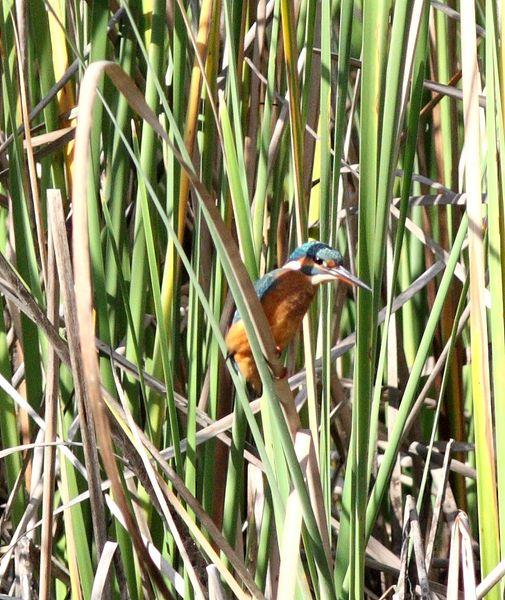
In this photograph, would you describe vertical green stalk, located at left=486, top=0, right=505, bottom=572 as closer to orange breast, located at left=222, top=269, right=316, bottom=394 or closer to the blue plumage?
the blue plumage

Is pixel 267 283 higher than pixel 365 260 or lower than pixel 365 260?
lower

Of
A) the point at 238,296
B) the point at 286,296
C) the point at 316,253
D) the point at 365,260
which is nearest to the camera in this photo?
the point at 238,296

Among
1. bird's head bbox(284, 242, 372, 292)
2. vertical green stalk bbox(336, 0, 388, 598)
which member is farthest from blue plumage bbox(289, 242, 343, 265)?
vertical green stalk bbox(336, 0, 388, 598)

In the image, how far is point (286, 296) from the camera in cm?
148

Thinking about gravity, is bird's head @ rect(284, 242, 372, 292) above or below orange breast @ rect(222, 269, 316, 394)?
above

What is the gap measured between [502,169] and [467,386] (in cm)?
101

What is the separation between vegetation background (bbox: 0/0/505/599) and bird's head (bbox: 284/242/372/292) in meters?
0.06

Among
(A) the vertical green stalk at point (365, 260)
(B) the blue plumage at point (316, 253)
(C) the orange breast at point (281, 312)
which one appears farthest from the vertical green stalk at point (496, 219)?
(C) the orange breast at point (281, 312)

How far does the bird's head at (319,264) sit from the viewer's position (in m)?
1.34

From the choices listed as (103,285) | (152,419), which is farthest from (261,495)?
(103,285)

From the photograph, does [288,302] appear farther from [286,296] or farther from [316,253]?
[316,253]

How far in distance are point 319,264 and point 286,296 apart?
9cm

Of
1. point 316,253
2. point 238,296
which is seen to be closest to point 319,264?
point 316,253

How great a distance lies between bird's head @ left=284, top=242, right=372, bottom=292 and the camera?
4.39ft
